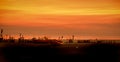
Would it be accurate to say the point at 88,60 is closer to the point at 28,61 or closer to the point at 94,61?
the point at 94,61

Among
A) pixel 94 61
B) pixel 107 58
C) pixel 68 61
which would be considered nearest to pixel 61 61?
pixel 68 61

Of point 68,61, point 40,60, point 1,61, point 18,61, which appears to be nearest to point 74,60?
point 68,61

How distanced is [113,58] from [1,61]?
17709 mm

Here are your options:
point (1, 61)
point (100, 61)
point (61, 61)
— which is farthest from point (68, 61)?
point (1, 61)

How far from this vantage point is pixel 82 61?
52.7 meters

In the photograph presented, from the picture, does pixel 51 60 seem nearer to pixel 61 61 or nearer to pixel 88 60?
pixel 61 61

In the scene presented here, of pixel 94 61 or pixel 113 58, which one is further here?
pixel 113 58

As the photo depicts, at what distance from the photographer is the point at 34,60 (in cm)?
5262

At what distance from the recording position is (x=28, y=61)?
50.9 meters

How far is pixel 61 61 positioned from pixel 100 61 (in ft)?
17.9

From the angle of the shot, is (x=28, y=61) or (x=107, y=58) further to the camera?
(x=107, y=58)

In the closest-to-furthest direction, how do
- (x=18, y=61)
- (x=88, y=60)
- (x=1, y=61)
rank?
(x=1, y=61) < (x=18, y=61) < (x=88, y=60)

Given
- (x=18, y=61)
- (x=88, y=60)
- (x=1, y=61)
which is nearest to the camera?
(x=1, y=61)

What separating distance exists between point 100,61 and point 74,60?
432cm
